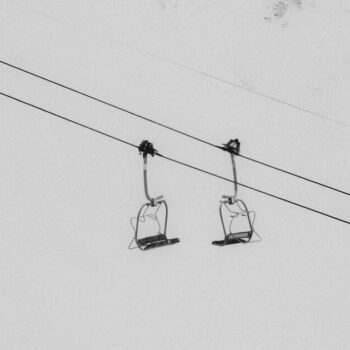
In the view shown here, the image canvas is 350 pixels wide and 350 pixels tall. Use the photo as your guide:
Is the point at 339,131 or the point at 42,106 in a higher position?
the point at 42,106

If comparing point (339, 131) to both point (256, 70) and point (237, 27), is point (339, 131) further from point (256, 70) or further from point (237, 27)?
point (237, 27)

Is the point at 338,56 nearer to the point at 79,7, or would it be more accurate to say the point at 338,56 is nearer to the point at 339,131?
the point at 339,131

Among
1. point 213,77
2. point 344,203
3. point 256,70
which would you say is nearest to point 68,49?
point 213,77

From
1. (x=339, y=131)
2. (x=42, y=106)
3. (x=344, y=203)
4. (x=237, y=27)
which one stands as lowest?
A: (x=344, y=203)

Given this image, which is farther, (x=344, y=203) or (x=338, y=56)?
(x=344, y=203)

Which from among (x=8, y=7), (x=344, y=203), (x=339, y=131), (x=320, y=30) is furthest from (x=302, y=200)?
(x=8, y=7)

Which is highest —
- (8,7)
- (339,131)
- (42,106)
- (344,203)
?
(8,7)

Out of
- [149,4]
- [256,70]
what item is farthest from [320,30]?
[149,4]

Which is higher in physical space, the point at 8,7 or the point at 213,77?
the point at 8,7

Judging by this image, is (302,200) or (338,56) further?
(302,200)
